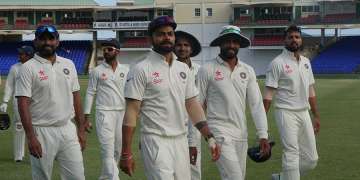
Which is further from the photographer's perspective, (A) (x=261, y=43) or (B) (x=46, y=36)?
(A) (x=261, y=43)

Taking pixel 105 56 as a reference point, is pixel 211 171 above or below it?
below

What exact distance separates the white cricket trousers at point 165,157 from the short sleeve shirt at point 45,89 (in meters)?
1.57

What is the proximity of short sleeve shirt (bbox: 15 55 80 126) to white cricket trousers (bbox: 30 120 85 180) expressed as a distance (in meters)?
0.10

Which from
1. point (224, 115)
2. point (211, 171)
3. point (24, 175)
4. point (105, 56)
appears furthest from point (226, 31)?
point (24, 175)

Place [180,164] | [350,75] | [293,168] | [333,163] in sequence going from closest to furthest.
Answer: [180,164] < [293,168] < [333,163] < [350,75]

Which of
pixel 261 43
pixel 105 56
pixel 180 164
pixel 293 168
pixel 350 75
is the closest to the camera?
pixel 180 164

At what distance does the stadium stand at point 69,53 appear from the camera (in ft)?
237

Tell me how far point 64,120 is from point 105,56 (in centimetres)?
316

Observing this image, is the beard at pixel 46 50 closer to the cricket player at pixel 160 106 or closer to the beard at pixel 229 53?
A: the cricket player at pixel 160 106

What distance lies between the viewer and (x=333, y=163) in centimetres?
1241

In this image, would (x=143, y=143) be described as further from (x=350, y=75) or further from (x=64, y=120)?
(x=350, y=75)

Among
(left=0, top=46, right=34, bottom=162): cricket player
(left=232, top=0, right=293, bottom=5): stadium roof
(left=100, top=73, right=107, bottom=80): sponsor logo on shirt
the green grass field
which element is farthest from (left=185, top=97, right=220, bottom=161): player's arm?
(left=232, top=0, right=293, bottom=5): stadium roof

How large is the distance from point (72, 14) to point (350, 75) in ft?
114

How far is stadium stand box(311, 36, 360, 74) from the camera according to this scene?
68500mm
